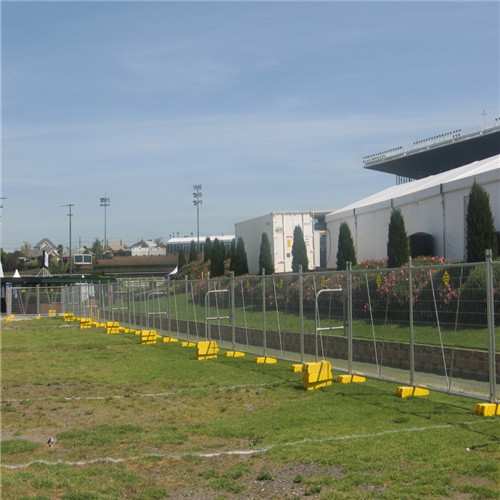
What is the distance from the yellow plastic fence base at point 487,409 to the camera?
10.1m

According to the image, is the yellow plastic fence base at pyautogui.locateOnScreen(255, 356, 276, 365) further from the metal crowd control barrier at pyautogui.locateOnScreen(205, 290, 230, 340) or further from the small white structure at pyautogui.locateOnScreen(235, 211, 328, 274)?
the small white structure at pyautogui.locateOnScreen(235, 211, 328, 274)

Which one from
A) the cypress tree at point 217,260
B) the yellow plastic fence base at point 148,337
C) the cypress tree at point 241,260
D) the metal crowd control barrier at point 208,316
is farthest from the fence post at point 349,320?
the cypress tree at point 217,260

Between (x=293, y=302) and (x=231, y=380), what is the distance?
116 inches

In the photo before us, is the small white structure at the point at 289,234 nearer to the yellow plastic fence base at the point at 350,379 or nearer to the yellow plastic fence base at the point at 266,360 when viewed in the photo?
the yellow plastic fence base at the point at 266,360

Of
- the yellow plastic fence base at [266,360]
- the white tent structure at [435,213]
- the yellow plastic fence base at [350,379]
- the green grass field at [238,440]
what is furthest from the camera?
the white tent structure at [435,213]

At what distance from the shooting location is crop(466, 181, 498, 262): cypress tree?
2164 centimetres

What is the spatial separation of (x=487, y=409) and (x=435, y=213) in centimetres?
1764

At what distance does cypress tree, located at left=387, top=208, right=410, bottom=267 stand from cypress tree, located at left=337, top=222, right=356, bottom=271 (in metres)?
6.09

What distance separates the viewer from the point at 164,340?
2761 cm

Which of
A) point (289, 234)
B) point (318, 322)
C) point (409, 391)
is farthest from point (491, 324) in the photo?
point (289, 234)

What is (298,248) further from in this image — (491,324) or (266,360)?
(491,324)

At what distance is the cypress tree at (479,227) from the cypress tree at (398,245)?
4405mm

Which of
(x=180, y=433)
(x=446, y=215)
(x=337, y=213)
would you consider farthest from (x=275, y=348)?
(x=337, y=213)

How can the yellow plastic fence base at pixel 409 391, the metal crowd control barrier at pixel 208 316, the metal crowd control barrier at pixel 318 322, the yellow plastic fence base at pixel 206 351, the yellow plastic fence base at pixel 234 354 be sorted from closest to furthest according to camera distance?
the yellow plastic fence base at pixel 409 391 < the metal crowd control barrier at pixel 318 322 < the yellow plastic fence base at pixel 206 351 < the yellow plastic fence base at pixel 234 354 < the metal crowd control barrier at pixel 208 316
